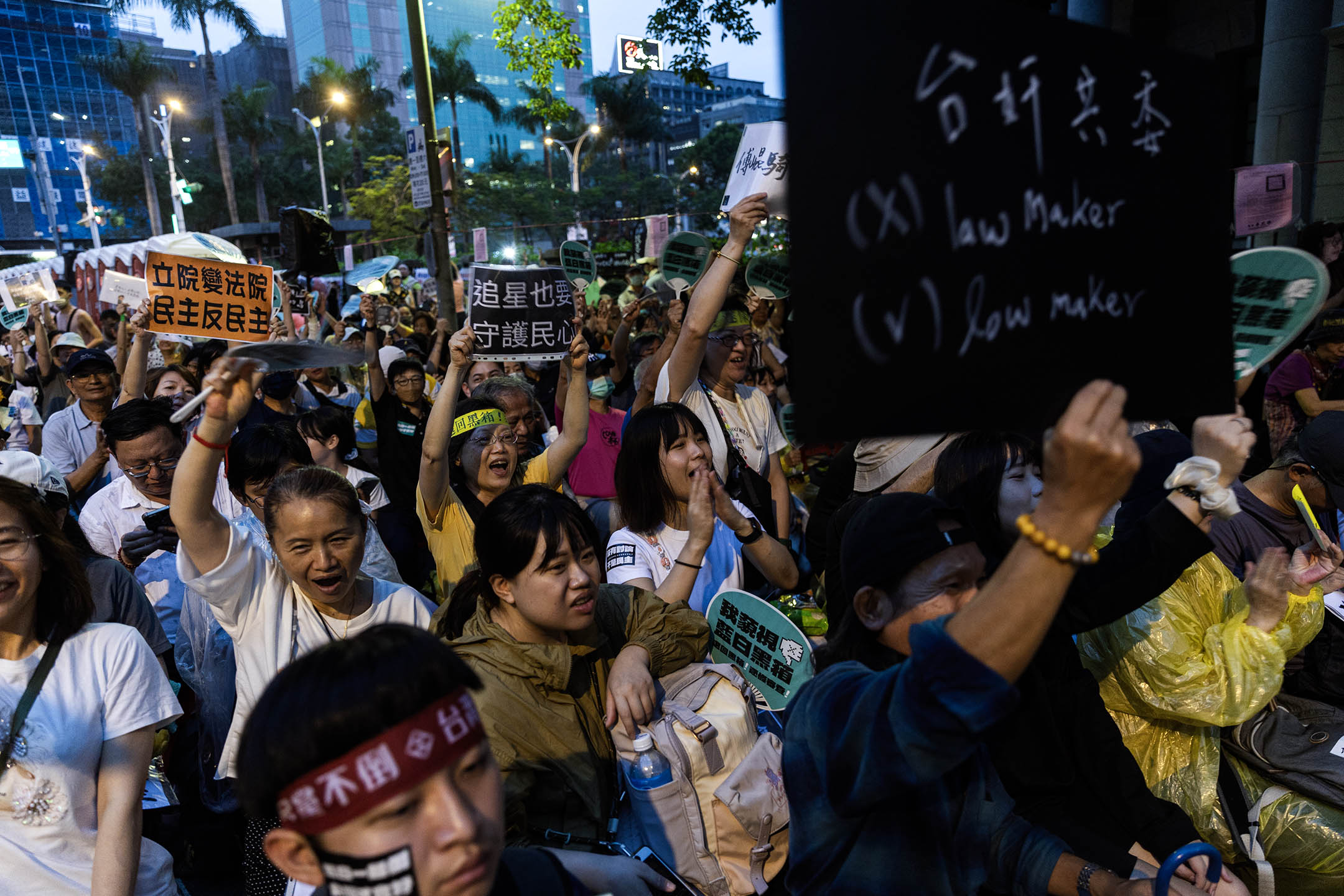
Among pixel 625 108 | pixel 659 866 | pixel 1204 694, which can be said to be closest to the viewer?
pixel 659 866

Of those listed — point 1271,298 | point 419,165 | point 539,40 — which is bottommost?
point 1271,298

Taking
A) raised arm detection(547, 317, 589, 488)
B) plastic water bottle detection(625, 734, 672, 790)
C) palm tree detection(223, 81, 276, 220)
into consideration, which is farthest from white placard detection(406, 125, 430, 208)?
palm tree detection(223, 81, 276, 220)

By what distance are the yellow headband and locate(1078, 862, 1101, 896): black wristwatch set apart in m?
3.02

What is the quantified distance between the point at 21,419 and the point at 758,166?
6.32 metres

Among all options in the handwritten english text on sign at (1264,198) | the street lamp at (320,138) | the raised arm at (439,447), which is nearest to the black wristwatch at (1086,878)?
the raised arm at (439,447)

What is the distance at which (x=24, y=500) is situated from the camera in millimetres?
2150

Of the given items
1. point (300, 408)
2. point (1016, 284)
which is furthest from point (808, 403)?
point (300, 408)

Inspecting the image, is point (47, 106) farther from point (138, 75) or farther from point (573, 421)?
point (573, 421)

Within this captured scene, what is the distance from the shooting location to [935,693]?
120cm

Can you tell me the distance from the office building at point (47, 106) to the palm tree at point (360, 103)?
3245 cm

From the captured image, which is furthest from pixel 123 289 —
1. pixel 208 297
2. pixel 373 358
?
pixel 373 358

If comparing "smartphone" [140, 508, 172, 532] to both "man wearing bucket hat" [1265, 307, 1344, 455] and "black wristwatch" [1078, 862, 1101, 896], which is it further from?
"man wearing bucket hat" [1265, 307, 1344, 455]

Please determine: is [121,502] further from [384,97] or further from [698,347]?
[384,97]

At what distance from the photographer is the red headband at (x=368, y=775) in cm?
126
